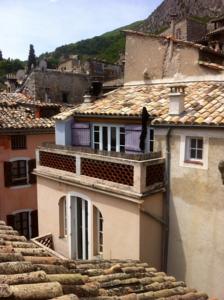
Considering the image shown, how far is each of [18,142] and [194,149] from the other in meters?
11.4

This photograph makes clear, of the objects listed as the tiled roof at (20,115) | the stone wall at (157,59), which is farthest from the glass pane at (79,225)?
the stone wall at (157,59)

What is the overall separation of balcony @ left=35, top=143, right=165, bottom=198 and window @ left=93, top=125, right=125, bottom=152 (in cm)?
151

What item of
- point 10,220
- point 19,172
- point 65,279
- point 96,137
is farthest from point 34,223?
point 65,279

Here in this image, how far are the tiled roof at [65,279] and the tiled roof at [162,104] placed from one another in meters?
5.10

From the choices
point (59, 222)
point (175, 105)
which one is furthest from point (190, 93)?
point (59, 222)

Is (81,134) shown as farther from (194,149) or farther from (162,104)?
(194,149)

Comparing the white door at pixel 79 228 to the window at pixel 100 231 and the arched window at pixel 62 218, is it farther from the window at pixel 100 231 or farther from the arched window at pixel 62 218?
the arched window at pixel 62 218

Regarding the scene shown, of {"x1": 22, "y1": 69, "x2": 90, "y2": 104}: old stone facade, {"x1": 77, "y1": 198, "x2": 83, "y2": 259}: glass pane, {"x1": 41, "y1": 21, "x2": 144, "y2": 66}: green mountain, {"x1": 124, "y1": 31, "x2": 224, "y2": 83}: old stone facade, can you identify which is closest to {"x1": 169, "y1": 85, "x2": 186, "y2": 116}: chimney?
{"x1": 124, "y1": 31, "x2": 224, "y2": 83}: old stone facade

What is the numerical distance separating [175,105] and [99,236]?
5905 mm

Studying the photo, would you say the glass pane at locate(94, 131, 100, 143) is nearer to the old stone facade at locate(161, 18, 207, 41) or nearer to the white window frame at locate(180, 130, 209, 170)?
the white window frame at locate(180, 130, 209, 170)

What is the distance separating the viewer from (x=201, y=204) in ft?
35.6

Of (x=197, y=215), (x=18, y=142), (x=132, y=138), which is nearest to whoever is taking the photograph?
(x=197, y=215)

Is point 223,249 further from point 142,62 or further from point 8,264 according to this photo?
point 142,62

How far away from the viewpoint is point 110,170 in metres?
11.5
